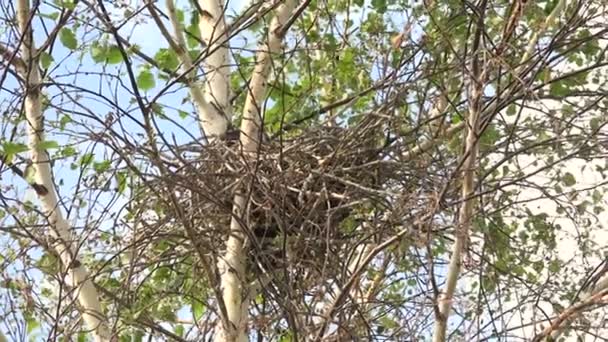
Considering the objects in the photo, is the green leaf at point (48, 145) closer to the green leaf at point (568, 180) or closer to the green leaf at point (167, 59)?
the green leaf at point (167, 59)

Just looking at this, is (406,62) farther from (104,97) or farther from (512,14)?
(104,97)

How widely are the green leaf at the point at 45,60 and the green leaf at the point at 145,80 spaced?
7.9 inches

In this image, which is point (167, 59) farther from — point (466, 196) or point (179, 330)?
point (466, 196)

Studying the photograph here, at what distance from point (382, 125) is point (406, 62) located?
0.50 ft

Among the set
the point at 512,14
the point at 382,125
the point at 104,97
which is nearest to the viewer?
the point at 512,14

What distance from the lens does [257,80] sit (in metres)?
2.40

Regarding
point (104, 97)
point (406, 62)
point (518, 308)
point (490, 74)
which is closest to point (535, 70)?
point (490, 74)

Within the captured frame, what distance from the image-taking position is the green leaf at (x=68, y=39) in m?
2.29

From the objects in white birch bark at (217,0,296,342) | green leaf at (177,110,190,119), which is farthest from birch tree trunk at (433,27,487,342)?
green leaf at (177,110,190,119)

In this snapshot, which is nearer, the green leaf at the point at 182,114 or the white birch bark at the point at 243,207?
the white birch bark at the point at 243,207

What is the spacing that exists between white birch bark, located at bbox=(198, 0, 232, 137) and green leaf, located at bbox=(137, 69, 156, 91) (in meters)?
0.13

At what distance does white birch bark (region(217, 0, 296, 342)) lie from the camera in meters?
2.28

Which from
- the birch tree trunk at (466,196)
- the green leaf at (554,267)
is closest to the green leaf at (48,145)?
the birch tree trunk at (466,196)

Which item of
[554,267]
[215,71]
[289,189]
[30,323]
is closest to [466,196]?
[289,189]
